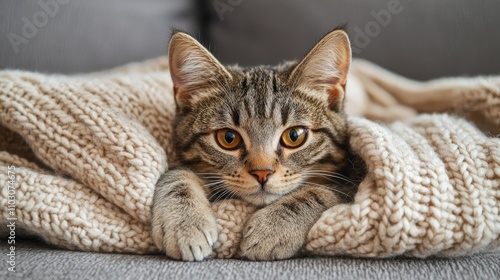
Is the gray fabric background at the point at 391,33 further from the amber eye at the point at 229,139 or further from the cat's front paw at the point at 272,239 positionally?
the cat's front paw at the point at 272,239

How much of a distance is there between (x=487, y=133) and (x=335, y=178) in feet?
1.49

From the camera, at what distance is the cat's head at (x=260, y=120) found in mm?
1107

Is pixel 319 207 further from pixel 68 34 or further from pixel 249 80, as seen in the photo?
pixel 68 34

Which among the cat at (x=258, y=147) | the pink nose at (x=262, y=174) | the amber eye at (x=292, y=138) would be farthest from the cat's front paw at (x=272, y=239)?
the amber eye at (x=292, y=138)

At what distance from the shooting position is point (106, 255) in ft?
3.19

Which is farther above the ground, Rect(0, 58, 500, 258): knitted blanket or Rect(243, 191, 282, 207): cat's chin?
Rect(0, 58, 500, 258): knitted blanket

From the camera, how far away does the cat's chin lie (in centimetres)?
108

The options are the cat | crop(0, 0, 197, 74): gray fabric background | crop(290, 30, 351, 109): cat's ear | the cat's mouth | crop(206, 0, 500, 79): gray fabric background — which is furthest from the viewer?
crop(206, 0, 500, 79): gray fabric background

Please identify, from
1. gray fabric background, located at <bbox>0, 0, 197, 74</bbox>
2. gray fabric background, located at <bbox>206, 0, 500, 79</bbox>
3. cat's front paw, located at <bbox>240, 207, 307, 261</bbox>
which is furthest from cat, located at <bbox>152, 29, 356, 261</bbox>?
gray fabric background, located at <bbox>0, 0, 197, 74</bbox>

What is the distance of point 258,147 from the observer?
A: 1.11 metres

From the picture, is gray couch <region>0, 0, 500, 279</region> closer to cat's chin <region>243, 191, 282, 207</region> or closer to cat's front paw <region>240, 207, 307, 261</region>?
cat's chin <region>243, 191, 282, 207</region>

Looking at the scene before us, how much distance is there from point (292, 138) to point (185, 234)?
41 centimetres

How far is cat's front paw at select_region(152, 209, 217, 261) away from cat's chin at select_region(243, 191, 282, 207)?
0.44ft

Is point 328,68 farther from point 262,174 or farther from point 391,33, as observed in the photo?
point 391,33
